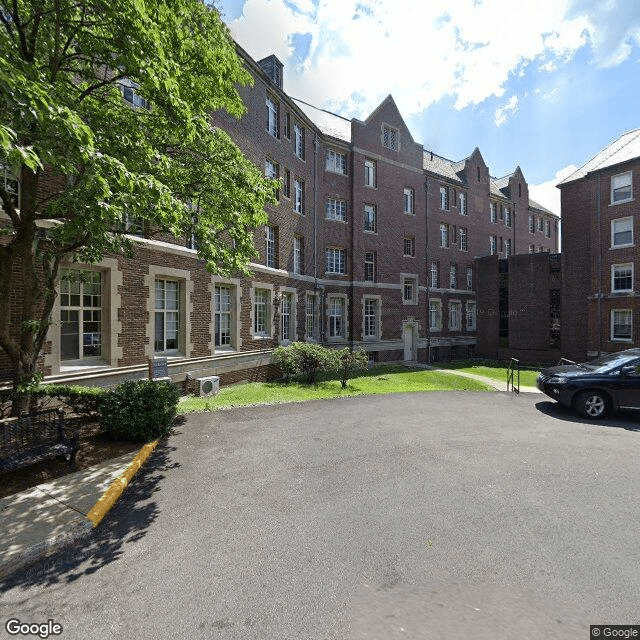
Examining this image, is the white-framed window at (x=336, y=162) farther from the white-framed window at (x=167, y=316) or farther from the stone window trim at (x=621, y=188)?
the stone window trim at (x=621, y=188)

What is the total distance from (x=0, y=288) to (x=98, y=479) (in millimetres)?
3798

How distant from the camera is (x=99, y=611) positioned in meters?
3.00

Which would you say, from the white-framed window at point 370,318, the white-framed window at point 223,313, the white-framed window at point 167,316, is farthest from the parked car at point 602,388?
the white-framed window at point 370,318

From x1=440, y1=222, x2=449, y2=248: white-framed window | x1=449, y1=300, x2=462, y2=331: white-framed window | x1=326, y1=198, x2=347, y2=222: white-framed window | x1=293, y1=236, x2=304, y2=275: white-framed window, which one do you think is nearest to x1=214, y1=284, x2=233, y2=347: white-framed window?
x1=293, y1=236, x2=304, y2=275: white-framed window

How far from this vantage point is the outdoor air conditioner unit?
12.1 metres

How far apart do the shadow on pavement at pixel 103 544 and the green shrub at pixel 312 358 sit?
9.47m

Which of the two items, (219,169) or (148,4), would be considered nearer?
(148,4)

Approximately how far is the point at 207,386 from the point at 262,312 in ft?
18.4

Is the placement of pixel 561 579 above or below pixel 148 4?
below

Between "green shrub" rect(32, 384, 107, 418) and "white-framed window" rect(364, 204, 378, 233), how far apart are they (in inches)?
794

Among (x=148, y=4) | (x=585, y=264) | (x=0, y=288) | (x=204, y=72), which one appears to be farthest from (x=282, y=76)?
(x=585, y=264)

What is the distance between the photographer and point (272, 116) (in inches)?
695

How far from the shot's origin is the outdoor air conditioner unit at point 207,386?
1209 centimetres

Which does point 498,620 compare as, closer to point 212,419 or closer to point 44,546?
point 44,546
